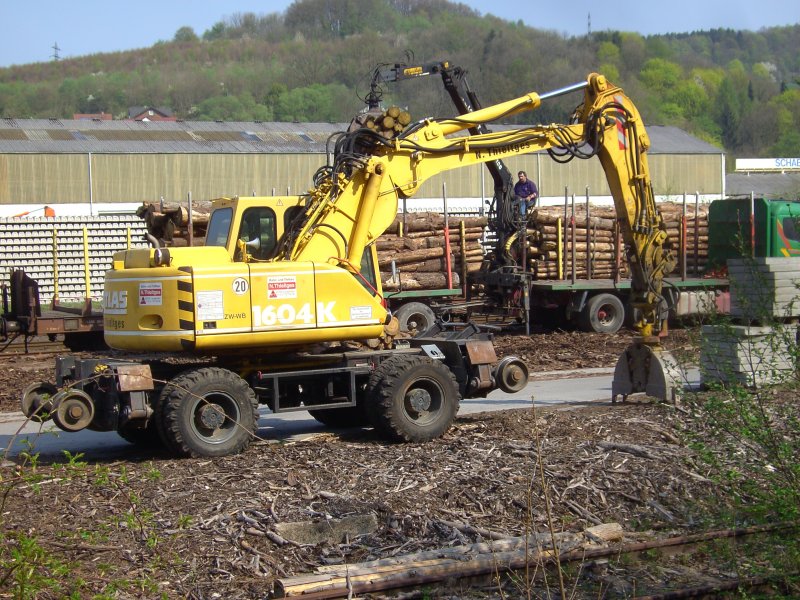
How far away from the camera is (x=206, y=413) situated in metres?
11.2

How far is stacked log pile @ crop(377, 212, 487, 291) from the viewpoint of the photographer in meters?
23.2

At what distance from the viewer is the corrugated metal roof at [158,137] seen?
4403 centimetres

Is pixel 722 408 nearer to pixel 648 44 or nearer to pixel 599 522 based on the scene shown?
pixel 599 522

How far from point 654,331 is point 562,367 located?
4968mm

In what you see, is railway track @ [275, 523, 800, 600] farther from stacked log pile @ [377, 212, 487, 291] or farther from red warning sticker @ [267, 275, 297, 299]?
stacked log pile @ [377, 212, 487, 291]

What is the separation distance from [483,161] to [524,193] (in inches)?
414

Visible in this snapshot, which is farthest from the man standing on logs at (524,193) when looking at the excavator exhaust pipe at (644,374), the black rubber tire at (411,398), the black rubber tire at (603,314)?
the black rubber tire at (411,398)

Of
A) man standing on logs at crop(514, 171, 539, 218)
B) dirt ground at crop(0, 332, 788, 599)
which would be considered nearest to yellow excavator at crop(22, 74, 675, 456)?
dirt ground at crop(0, 332, 788, 599)

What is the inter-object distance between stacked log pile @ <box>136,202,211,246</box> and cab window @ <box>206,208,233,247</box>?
8.48 meters

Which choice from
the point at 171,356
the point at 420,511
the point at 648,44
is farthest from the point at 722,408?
the point at 648,44

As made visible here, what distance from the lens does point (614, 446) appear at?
1133cm

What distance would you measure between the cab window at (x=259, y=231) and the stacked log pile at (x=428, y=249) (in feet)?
33.7

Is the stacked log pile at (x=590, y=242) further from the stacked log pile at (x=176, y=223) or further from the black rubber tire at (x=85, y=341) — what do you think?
the black rubber tire at (x=85, y=341)

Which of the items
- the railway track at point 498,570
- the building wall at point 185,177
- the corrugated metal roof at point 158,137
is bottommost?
the railway track at point 498,570
